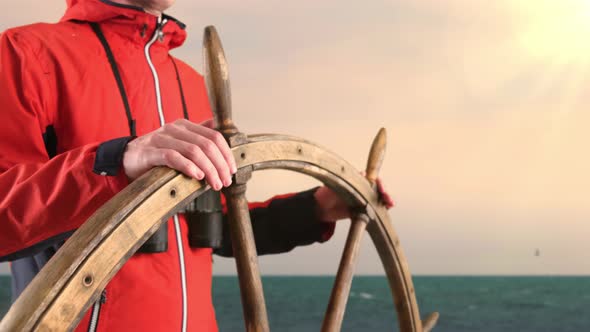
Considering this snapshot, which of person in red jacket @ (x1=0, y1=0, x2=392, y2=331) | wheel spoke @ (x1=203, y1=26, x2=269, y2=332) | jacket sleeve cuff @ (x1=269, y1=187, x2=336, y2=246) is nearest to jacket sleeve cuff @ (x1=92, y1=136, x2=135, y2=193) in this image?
person in red jacket @ (x1=0, y1=0, x2=392, y2=331)

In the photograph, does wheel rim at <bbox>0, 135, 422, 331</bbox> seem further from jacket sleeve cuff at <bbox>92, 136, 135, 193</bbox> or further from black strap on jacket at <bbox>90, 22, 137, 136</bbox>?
black strap on jacket at <bbox>90, 22, 137, 136</bbox>

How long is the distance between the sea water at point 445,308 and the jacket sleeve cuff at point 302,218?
1544 centimetres

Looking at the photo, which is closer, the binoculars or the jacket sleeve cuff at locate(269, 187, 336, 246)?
the binoculars

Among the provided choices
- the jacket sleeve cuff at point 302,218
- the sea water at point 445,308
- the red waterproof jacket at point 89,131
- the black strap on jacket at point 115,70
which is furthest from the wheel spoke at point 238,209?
the sea water at point 445,308

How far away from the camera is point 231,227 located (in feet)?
4.07

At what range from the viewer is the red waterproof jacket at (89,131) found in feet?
3.69

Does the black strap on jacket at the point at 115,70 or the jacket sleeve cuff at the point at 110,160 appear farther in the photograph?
the black strap on jacket at the point at 115,70

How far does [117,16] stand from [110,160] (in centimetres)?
46

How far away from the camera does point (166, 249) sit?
1364 millimetres

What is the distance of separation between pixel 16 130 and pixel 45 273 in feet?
1.26

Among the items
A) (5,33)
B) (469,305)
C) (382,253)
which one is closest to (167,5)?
(5,33)

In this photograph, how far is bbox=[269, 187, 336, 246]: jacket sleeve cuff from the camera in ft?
5.39

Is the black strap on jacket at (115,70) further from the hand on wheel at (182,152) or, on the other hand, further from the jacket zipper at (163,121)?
the hand on wheel at (182,152)

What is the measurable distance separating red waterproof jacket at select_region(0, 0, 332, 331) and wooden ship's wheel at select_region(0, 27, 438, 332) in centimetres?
7
